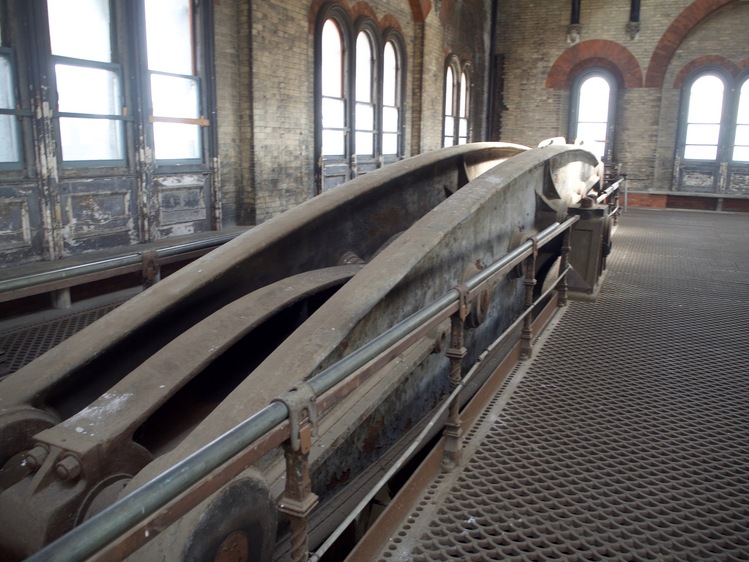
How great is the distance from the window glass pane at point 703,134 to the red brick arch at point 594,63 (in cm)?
177

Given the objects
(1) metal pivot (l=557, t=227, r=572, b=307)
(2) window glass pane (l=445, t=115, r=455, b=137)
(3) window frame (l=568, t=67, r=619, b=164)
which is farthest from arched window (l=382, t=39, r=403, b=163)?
(1) metal pivot (l=557, t=227, r=572, b=307)

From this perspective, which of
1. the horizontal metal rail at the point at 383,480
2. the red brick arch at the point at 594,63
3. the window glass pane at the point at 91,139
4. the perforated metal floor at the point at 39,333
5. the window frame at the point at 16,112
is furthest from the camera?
the red brick arch at the point at 594,63

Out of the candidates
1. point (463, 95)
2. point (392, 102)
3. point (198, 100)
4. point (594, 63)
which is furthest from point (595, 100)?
point (198, 100)

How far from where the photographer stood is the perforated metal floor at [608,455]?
6.66 ft

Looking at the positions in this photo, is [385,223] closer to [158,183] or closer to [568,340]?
[568,340]

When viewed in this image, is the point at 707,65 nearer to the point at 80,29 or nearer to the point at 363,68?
the point at 363,68

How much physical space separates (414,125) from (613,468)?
11536 millimetres

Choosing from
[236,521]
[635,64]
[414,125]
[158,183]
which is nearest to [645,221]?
[414,125]

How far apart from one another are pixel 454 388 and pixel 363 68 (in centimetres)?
987

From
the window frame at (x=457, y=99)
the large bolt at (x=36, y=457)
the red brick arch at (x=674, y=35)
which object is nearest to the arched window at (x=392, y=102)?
the window frame at (x=457, y=99)

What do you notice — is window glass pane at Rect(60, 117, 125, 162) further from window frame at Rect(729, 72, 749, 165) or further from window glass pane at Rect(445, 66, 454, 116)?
window frame at Rect(729, 72, 749, 165)

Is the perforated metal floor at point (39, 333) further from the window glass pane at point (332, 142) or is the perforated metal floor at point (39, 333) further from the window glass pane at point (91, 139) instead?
the window glass pane at point (332, 142)

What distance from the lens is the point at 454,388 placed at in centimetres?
240

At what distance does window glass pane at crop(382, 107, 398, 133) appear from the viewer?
12.2 meters
